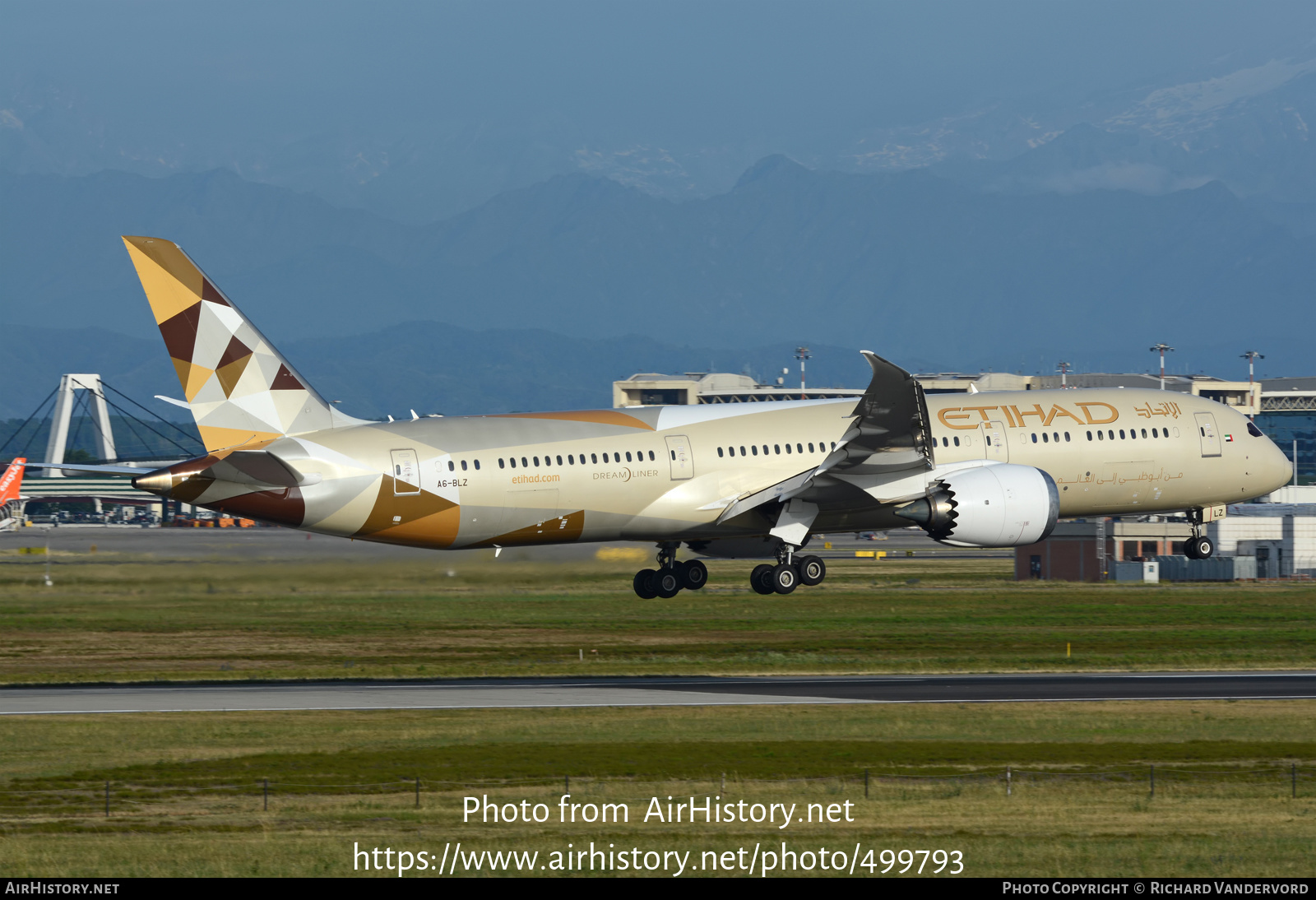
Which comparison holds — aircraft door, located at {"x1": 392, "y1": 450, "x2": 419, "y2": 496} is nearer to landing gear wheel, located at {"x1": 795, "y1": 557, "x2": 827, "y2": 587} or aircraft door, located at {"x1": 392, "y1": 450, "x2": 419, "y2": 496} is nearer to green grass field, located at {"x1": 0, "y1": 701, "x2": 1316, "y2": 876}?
green grass field, located at {"x1": 0, "y1": 701, "x2": 1316, "y2": 876}

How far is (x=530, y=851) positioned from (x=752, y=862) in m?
3.29

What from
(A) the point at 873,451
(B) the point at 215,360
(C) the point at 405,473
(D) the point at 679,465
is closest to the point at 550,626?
(D) the point at 679,465

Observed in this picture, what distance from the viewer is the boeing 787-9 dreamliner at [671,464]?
1769 inches

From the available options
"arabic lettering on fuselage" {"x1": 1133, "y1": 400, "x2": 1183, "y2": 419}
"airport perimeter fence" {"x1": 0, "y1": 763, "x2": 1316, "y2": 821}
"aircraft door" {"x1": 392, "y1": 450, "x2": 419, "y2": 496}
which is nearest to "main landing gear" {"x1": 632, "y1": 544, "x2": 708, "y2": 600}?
"aircraft door" {"x1": 392, "y1": 450, "x2": 419, "y2": 496}

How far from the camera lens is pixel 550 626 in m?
60.3

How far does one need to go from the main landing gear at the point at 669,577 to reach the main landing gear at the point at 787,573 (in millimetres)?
1885

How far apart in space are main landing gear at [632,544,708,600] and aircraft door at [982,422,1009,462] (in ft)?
30.9

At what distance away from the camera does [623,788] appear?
28.6m

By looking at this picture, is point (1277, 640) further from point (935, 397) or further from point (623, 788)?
point (623, 788)

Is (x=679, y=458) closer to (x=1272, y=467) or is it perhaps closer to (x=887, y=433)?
(x=887, y=433)

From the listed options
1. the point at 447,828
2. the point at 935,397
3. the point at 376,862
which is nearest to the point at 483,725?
the point at 447,828

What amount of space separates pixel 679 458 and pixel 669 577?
5.08 metres

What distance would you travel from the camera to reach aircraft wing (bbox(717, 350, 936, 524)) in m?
45.6

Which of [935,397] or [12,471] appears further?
[12,471]
